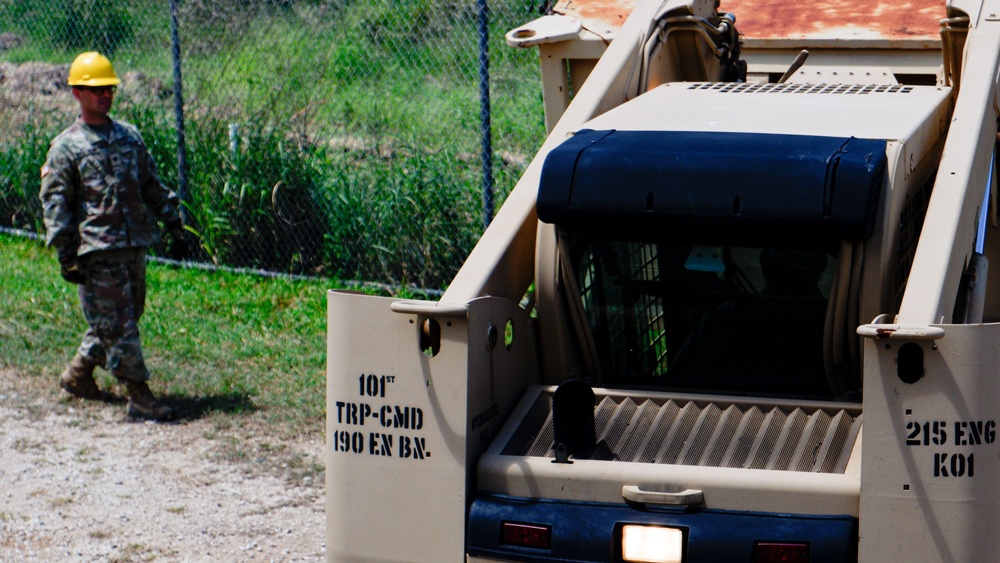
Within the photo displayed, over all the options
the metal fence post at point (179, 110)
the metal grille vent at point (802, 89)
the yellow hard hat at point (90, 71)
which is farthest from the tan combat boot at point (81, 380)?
the metal grille vent at point (802, 89)

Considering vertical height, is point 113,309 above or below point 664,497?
below

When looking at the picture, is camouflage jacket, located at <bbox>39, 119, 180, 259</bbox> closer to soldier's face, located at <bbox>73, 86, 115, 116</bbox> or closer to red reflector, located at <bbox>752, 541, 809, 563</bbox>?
soldier's face, located at <bbox>73, 86, 115, 116</bbox>

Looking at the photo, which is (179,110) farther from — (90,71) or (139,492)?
(139,492)

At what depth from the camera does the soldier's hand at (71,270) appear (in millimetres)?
6984

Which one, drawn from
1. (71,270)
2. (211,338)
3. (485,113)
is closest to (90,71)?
(71,270)

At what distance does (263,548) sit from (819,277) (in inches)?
106

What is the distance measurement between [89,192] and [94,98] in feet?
1.64

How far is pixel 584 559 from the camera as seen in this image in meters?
3.53

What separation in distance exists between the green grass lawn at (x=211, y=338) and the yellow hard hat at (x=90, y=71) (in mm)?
1822

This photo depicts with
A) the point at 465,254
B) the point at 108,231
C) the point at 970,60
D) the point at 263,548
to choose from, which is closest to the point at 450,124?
the point at 465,254

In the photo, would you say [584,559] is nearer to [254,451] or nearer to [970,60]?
[970,60]

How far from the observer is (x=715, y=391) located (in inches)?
162

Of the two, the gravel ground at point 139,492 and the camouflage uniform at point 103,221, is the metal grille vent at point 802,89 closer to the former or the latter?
the gravel ground at point 139,492

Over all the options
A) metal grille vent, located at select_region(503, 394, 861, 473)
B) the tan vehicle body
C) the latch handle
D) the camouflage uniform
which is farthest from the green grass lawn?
the latch handle
